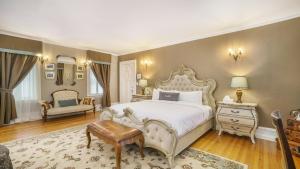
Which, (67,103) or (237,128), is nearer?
(237,128)

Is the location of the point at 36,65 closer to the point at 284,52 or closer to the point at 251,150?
the point at 251,150

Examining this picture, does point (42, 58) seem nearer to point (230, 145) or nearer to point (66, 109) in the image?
point (66, 109)

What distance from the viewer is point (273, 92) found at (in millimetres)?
3160

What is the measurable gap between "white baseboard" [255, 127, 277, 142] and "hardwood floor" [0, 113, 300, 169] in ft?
0.51

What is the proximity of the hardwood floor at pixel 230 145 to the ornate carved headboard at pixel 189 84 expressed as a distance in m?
0.91

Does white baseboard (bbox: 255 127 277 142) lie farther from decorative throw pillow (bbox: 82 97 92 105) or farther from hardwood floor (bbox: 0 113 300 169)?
decorative throw pillow (bbox: 82 97 92 105)

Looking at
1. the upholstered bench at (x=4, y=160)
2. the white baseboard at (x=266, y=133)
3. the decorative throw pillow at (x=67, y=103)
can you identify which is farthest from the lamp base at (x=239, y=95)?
the decorative throw pillow at (x=67, y=103)

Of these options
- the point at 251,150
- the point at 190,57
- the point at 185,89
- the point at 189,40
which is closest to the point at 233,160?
the point at 251,150

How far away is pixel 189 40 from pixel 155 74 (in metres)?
1.71

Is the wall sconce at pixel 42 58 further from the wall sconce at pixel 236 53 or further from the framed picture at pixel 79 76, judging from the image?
the wall sconce at pixel 236 53

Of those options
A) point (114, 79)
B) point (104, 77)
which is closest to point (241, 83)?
point (104, 77)

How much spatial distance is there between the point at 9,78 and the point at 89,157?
3.73 m

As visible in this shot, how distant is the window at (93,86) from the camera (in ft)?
20.1

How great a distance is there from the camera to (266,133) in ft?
10.5
